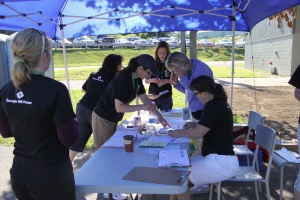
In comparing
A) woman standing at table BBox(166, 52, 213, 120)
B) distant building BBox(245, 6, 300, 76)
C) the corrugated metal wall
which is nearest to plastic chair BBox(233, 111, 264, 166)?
woman standing at table BBox(166, 52, 213, 120)

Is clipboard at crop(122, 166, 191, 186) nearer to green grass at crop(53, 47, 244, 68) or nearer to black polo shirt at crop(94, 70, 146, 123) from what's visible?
black polo shirt at crop(94, 70, 146, 123)

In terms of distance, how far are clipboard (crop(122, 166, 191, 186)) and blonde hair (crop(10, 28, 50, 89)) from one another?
80 cm

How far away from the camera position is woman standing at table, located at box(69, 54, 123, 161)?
325 cm

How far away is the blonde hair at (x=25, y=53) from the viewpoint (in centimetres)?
144

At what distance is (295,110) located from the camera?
22.7 ft

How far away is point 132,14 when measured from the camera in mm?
4516

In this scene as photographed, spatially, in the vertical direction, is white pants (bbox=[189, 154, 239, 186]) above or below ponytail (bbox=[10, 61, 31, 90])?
below

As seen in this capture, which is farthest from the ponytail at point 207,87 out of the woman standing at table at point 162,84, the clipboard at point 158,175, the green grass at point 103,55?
the green grass at point 103,55

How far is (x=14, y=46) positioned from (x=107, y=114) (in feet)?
5.02

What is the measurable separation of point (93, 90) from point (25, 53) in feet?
6.33

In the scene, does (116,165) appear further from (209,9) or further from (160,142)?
(209,9)

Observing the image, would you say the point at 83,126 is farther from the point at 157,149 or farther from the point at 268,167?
the point at 268,167

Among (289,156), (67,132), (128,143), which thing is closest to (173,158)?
(128,143)

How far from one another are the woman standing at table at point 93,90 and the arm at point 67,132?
1777mm
